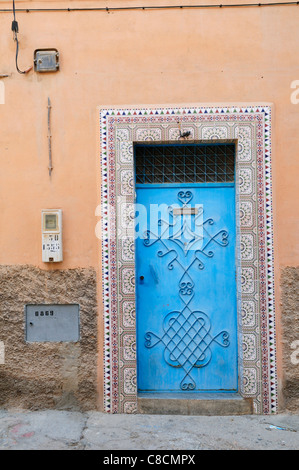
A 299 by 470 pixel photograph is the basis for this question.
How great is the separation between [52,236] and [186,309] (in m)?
1.44

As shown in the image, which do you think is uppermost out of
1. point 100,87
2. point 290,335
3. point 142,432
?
point 100,87

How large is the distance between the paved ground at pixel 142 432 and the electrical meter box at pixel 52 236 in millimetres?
1414

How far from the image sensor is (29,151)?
14.5 feet

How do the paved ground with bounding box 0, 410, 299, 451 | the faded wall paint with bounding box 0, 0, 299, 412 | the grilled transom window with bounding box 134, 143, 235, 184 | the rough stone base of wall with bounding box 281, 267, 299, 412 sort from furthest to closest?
1. the grilled transom window with bounding box 134, 143, 235, 184
2. the faded wall paint with bounding box 0, 0, 299, 412
3. the rough stone base of wall with bounding box 281, 267, 299, 412
4. the paved ground with bounding box 0, 410, 299, 451

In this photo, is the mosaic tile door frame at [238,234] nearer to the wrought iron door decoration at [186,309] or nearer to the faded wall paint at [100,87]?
the faded wall paint at [100,87]

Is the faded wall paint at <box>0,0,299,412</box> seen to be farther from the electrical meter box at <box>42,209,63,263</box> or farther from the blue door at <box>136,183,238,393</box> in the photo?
the blue door at <box>136,183,238,393</box>

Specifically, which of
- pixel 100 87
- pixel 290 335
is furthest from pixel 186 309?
pixel 100 87

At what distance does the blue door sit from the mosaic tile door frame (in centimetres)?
16

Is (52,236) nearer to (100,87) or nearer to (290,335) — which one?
(100,87)

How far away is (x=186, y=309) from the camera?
448cm

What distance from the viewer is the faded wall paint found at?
438 centimetres

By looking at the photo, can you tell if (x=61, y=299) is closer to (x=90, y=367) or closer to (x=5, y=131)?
(x=90, y=367)

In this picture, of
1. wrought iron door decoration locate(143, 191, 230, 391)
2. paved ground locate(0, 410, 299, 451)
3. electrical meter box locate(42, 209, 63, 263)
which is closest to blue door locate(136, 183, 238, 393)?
wrought iron door decoration locate(143, 191, 230, 391)

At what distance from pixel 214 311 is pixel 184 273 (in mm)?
461
